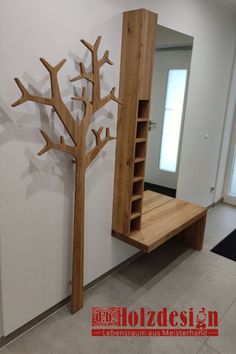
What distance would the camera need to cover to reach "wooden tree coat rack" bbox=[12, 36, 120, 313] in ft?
5.16

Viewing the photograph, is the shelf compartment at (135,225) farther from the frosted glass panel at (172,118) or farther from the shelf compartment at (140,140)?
the frosted glass panel at (172,118)

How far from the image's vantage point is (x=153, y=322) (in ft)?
6.84

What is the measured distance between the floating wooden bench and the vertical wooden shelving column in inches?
4.5

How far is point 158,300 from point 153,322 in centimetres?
22

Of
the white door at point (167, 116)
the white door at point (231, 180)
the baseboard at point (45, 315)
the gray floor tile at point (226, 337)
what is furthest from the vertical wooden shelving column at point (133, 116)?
the white door at point (231, 180)

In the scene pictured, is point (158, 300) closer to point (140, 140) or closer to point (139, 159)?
point (139, 159)

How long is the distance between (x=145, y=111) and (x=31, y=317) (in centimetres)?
162

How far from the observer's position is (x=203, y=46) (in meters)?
3.01

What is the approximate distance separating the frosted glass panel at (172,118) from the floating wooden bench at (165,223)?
0.40 m

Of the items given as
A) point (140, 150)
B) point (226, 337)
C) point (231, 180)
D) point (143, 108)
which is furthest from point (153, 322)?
point (231, 180)

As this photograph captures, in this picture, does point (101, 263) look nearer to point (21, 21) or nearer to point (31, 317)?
point (31, 317)

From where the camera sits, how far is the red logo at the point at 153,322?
200 centimetres

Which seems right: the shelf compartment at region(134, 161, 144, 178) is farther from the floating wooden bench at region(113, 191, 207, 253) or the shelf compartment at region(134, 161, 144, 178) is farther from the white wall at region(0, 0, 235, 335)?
the floating wooden bench at region(113, 191, 207, 253)

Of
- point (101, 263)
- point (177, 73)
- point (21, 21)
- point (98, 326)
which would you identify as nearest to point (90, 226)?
point (101, 263)
